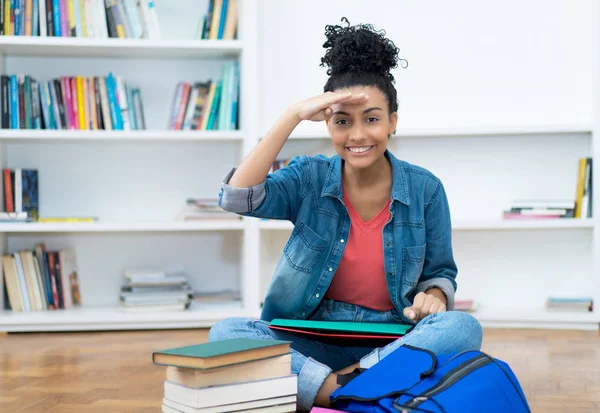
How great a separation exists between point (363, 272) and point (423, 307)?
7.3 inches

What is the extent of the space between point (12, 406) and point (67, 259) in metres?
1.69

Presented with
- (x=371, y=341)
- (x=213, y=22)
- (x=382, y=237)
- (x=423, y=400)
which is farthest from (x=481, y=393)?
(x=213, y=22)

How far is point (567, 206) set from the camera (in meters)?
3.44

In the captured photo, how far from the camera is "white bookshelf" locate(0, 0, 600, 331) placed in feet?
12.0

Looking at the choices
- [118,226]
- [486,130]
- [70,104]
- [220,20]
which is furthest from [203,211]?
[486,130]

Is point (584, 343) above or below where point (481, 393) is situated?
below

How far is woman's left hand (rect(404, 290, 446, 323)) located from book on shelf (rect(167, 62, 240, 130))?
1.78 meters

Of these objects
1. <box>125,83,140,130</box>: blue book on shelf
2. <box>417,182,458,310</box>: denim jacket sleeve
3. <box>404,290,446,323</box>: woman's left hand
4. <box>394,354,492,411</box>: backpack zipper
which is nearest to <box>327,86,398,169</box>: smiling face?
<box>417,182,458,310</box>: denim jacket sleeve

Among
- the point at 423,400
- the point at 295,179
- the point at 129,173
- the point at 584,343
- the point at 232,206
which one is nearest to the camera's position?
the point at 423,400

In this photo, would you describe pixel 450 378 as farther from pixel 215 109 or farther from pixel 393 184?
pixel 215 109

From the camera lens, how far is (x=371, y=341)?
1.92m

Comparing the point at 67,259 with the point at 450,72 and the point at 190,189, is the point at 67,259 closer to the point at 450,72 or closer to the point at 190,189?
the point at 190,189

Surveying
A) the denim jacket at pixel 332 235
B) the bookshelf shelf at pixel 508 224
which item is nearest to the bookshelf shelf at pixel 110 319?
the bookshelf shelf at pixel 508 224

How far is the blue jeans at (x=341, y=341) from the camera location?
1769 mm
